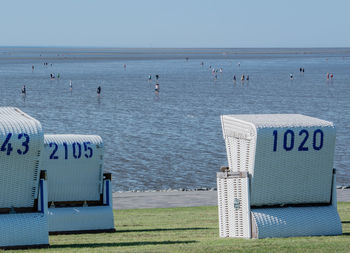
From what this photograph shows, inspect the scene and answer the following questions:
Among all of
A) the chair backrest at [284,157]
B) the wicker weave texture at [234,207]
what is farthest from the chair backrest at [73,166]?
the chair backrest at [284,157]

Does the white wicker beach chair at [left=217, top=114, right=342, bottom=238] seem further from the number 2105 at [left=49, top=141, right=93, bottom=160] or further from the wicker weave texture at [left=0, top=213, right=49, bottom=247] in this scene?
the number 2105 at [left=49, top=141, right=93, bottom=160]

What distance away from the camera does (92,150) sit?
17109 millimetres

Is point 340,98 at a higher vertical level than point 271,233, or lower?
lower

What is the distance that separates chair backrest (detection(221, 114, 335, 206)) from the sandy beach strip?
39.3 feet

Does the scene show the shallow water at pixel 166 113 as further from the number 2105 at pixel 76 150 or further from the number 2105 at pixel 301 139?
the number 2105 at pixel 301 139

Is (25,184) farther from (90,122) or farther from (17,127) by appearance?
(90,122)

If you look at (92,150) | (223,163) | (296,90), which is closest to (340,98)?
(296,90)

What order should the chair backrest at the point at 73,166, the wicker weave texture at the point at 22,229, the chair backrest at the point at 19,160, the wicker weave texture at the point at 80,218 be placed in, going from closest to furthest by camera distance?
the chair backrest at the point at 19,160 < the wicker weave texture at the point at 22,229 < the wicker weave texture at the point at 80,218 < the chair backrest at the point at 73,166

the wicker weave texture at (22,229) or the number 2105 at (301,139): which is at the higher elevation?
the number 2105 at (301,139)

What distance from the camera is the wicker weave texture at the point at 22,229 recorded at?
1230cm

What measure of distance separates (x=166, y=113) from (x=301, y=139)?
182 feet

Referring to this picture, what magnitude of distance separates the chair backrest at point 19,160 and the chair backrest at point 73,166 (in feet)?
13.1

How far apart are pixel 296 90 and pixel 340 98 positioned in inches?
561

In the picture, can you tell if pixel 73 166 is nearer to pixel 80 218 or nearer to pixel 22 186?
pixel 80 218
